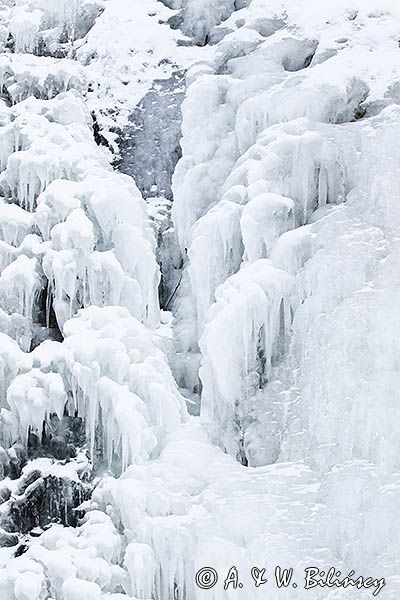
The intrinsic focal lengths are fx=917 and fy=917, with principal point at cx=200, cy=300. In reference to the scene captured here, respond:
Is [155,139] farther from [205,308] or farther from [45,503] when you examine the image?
[45,503]

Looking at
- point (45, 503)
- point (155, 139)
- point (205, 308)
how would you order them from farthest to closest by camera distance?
1. point (155, 139)
2. point (205, 308)
3. point (45, 503)

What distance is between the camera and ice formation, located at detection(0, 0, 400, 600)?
26.9 feet

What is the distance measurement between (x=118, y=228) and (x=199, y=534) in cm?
446

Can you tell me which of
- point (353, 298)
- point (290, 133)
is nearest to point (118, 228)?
point (290, 133)

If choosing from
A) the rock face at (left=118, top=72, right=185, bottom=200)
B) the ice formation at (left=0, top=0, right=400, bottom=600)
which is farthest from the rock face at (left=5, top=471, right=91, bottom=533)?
the rock face at (left=118, top=72, right=185, bottom=200)

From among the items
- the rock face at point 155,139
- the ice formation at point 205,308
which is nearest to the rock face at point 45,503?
the ice formation at point 205,308

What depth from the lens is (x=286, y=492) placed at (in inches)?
332

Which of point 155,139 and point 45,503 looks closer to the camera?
point 45,503

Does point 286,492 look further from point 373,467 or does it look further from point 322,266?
point 322,266

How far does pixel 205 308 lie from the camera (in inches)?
428

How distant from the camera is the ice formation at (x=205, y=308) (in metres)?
8.20

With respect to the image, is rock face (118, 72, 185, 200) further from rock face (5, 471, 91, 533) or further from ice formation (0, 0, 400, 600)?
rock face (5, 471, 91, 533)

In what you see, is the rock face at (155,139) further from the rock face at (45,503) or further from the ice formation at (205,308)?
the rock face at (45,503)

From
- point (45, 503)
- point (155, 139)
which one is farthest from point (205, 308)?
point (155, 139)
